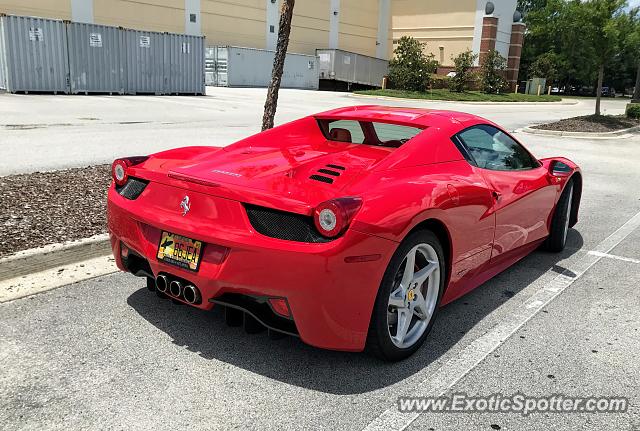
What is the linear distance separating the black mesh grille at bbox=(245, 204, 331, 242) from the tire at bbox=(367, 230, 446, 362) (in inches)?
18.7

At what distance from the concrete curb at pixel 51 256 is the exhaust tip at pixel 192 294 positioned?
187 centimetres

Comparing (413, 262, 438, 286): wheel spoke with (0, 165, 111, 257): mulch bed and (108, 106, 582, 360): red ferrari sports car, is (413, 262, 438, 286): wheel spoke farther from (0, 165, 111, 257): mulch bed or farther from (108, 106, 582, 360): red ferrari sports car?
(0, 165, 111, 257): mulch bed

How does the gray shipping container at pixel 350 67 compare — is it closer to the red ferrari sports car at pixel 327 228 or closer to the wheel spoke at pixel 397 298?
the red ferrari sports car at pixel 327 228

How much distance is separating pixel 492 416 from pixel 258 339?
4.71ft

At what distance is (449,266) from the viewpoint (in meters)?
3.57

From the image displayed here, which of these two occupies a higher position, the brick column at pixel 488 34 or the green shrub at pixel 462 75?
the brick column at pixel 488 34

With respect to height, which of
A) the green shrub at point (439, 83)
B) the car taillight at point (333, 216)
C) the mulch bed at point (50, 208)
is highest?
the green shrub at point (439, 83)

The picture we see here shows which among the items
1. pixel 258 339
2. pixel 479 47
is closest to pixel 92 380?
pixel 258 339

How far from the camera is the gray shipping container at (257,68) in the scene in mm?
40188

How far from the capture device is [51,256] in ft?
14.6

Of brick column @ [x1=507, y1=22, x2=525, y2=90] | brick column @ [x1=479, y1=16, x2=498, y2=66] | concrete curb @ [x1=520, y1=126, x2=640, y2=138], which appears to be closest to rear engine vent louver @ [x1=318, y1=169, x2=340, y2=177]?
concrete curb @ [x1=520, y1=126, x2=640, y2=138]

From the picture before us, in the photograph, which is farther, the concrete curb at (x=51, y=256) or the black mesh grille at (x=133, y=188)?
the concrete curb at (x=51, y=256)

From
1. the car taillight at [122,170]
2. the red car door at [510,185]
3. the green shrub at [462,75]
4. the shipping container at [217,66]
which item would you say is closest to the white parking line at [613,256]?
the red car door at [510,185]

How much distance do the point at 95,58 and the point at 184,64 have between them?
456 centimetres
